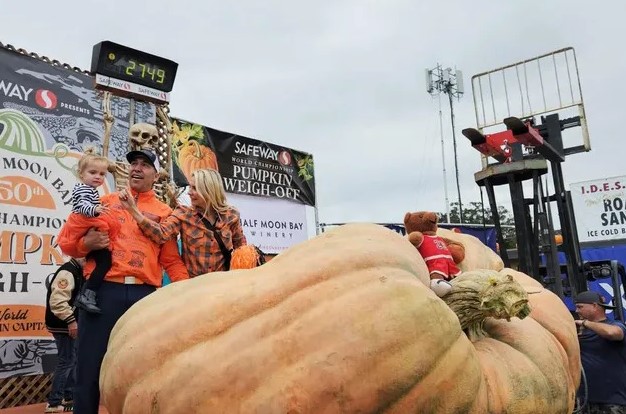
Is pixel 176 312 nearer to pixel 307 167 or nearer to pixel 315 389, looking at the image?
pixel 315 389

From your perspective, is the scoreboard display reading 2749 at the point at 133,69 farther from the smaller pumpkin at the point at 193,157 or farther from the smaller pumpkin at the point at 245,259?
the smaller pumpkin at the point at 193,157

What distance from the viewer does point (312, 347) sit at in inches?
54.3

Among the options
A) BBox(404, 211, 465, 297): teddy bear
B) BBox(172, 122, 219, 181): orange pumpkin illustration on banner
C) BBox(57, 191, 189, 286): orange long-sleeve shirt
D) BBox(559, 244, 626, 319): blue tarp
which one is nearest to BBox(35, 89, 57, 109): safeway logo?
BBox(172, 122, 219, 181): orange pumpkin illustration on banner

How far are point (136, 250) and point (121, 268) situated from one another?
108 mm

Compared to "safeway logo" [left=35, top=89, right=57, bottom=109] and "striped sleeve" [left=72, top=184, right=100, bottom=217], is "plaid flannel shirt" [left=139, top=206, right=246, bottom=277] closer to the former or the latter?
"striped sleeve" [left=72, top=184, right=100, bottom=217]

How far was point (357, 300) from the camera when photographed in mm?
1465

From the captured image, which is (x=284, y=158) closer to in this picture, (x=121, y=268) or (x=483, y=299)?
(x=121, y=268)

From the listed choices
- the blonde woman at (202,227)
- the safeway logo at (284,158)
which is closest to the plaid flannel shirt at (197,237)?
the blonde woman at (202,227)

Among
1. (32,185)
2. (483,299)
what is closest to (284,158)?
(32,185)

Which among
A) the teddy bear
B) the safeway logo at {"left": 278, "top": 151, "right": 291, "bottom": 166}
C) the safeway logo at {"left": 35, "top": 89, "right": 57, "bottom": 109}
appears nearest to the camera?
the teddy bear

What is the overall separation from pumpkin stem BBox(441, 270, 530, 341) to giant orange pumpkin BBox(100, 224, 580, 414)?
0.15 meters

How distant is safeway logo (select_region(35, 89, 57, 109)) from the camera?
607 cm

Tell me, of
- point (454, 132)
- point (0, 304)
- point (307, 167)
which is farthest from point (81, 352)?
point (454, 132)

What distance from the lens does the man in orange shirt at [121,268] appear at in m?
2.29
